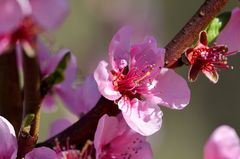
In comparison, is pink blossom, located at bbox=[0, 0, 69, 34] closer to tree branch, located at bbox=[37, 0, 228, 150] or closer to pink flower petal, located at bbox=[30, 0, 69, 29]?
pink flower petal, located at bbox=[30, 0, 69, 29]

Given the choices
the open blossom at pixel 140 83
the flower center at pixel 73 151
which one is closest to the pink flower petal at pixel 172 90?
the open blossom at pixel 140 83

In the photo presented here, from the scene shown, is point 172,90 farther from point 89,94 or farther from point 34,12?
point 34,12

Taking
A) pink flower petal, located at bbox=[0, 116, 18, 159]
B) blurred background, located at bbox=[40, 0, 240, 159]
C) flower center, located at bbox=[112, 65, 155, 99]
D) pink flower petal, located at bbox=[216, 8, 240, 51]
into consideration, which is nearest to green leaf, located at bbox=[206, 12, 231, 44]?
pink flower petal, located at bbox=[216, 8, 240, 51]

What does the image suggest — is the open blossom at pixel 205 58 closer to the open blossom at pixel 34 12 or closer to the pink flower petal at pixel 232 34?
the pink flower petal at pixel 232 34

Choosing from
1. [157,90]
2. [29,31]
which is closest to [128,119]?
[157,90]

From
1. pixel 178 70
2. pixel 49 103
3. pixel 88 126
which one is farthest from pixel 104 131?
pixel 178 70

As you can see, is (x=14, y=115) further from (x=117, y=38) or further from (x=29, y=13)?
(x=29, y=13)
